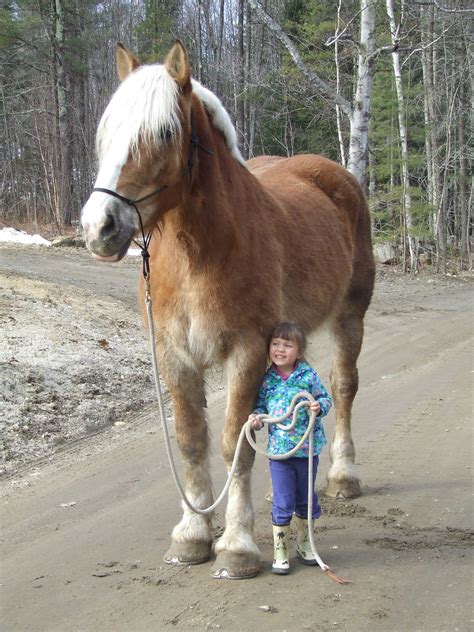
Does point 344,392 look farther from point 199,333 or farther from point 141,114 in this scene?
point 141,114

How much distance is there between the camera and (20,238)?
19.1 m

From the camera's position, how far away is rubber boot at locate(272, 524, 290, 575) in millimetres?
Result: 3598

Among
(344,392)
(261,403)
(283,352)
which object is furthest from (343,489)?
(283,352)

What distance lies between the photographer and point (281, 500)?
3.60 meters

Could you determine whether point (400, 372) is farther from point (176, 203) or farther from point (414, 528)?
point (176, 203)

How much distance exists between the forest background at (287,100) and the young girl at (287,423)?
1551 centimetres

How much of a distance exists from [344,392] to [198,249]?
2279 millimetres

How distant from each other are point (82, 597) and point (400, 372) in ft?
19.0

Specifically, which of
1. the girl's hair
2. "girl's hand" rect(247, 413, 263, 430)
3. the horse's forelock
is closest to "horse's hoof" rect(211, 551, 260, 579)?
"girl's hand" rect(247, 413, 263, 430)

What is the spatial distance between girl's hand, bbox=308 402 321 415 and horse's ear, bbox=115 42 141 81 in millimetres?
1835

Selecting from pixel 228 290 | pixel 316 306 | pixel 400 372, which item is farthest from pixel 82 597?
pixel 400 372

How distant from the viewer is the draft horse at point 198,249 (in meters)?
3.02

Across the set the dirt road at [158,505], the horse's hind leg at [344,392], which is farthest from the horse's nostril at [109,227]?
the horse's hind leg at [344,392]

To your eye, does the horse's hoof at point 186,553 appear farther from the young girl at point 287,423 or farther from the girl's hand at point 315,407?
the girl's hand at point 315,407
